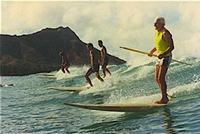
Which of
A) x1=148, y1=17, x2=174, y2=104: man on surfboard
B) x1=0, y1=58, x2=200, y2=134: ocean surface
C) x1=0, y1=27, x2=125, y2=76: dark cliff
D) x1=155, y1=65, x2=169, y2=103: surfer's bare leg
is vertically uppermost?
x1=0, y1=27, x2=125, y2=76: dark cliff

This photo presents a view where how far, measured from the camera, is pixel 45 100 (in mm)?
15773

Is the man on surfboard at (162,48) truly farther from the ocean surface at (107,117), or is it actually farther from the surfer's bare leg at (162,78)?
the ocean surface at (107,117)

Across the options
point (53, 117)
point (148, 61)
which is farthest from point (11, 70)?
point (53, 117)

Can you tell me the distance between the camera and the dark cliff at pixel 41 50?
253 ft

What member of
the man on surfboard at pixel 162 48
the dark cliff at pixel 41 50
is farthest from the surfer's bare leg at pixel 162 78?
the dark cliff at pixel 41 50

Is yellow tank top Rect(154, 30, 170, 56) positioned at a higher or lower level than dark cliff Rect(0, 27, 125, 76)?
lower

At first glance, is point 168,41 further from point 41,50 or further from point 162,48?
point 41,50

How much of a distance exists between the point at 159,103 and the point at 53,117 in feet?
10.2

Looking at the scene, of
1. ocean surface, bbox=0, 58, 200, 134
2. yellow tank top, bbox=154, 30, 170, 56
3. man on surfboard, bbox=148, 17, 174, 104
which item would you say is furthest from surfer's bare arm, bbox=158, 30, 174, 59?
ocean surface, bbox=0, 58, 200, 134

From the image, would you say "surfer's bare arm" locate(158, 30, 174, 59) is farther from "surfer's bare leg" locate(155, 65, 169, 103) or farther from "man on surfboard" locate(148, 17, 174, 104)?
"surfer's bare leg" locate(155, 65, 169, 103)

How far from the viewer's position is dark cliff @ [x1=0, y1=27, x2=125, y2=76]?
77.1m

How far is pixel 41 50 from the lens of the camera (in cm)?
9538

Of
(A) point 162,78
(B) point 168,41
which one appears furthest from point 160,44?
(A) point 162,78

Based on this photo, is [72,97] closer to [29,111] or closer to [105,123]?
[29,111]
